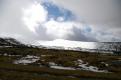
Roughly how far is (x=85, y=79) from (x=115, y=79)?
1087 cm

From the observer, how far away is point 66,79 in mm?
55531

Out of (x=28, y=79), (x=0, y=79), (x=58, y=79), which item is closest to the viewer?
(x=0, y=79)

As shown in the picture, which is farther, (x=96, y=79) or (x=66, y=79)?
(x=96, y=79)

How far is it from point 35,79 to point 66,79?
8.27 metres

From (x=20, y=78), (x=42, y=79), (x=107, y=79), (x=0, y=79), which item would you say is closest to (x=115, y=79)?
(x=107, y=79)

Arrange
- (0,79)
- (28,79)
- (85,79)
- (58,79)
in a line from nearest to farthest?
1. (0,79)
2. (28,79)
3. (58,79)
4. (85,79)

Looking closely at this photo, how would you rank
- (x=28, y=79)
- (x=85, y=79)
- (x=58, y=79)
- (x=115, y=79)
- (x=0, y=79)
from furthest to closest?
(x=115, y=79), (x=85, y=79), (x=58, y=79), (x=28, y=79), (x=0, y=79)

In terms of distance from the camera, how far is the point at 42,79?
52.6m

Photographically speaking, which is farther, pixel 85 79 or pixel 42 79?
pixel 85 79

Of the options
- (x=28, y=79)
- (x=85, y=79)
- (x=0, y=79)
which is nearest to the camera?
(x=0, y=79)

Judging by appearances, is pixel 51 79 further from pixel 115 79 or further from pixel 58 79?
pixel 115 79

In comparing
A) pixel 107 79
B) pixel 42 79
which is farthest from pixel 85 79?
pixel 42 79

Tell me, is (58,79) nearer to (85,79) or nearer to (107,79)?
(85,79)

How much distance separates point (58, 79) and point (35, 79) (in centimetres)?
642
